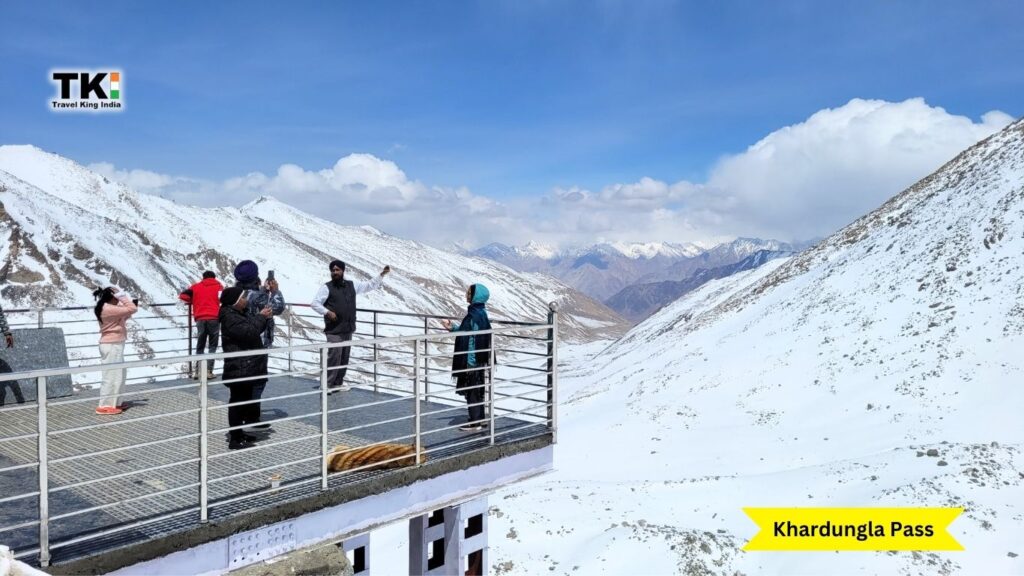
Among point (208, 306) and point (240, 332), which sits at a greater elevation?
point (208, 306)

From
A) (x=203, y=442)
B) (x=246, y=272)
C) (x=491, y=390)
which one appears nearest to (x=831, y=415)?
(x=491, y=390)

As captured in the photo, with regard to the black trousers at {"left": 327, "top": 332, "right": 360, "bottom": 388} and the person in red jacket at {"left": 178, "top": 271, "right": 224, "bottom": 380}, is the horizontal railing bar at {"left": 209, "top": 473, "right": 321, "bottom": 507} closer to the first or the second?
the black trousers at {"left": 327, "top": 332, "right": 360, "bottom": 388}

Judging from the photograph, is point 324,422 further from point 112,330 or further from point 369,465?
point 112,330

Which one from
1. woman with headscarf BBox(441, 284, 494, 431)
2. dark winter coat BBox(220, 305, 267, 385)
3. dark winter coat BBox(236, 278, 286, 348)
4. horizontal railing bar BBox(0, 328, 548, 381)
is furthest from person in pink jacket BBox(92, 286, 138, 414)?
woman with headscarf BBox(441, 284, 494, 431)

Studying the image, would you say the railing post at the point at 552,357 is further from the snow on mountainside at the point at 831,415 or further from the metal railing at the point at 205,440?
the snow on mountainside at the point at 831,415

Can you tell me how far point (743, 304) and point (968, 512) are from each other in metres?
39.0

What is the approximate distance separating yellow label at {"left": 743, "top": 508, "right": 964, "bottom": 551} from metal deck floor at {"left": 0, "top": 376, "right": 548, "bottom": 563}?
10621mm

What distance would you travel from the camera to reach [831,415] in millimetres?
30094

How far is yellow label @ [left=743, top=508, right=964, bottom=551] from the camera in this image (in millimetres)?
16734

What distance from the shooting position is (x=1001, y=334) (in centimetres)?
3100

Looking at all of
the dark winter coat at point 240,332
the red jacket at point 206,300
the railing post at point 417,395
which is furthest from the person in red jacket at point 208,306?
the railing post at point 417,395

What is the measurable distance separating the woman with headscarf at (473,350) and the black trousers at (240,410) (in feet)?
8.51

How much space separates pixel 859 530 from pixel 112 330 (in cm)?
1738

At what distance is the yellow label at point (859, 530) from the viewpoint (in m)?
16.7
